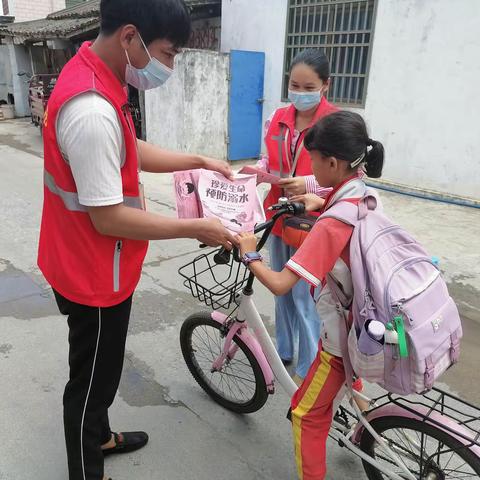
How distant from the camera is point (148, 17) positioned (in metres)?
1.36

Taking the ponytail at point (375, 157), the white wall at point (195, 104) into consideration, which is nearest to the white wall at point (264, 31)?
the white wall at point (195, 104)

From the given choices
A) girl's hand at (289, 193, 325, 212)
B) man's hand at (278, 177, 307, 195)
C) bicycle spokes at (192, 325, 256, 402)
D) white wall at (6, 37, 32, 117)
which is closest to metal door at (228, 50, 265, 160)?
bicycle spokes at (192, 325, 256, 402)

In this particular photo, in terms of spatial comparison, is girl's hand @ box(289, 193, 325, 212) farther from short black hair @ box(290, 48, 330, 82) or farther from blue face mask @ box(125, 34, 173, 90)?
blue face mask @ box(125, 34, 173, 90)

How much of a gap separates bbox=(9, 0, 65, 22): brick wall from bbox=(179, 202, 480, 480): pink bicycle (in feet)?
64.3

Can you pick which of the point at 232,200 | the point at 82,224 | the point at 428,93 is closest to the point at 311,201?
the point at 232,200

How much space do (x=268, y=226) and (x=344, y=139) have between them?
483 millimetres

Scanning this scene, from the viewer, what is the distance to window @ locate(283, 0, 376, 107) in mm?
6738

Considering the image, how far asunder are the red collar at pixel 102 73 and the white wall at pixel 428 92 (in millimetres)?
5635

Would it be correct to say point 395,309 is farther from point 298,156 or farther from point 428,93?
point 428,93

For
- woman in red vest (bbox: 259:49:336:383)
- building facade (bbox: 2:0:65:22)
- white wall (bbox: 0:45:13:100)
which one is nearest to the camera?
woman in red vest (bbox: 259:49:336:383)

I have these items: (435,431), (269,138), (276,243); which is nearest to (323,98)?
(269,138)

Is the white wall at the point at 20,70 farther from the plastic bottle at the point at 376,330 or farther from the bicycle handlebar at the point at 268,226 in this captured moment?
the plastic bottle at the point at 376,330

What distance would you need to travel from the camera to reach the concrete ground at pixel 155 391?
209 cm

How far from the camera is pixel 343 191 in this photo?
62.6 inches
